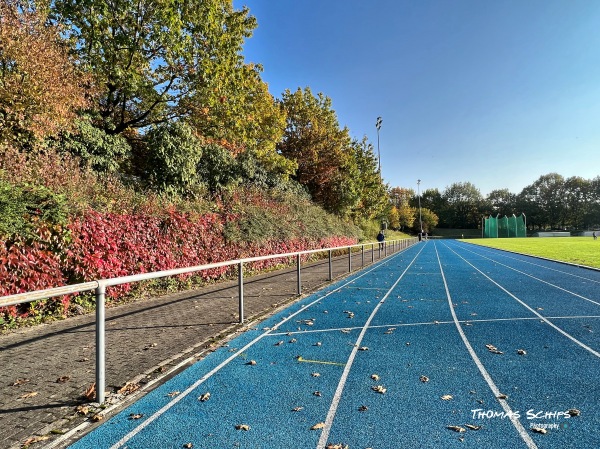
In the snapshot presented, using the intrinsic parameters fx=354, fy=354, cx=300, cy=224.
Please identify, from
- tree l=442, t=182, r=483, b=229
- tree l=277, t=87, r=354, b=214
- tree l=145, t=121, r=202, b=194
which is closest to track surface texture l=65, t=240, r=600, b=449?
tree l=145, t=121, r=202, b=194

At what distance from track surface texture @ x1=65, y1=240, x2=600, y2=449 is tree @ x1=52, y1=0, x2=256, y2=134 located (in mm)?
9375

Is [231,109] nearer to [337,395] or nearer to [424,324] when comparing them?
[424,324]

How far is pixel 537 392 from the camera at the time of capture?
134 inches

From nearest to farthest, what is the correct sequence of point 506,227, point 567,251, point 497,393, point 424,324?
point 497,393 < point 424,324 < point 567,251 < point 506,227

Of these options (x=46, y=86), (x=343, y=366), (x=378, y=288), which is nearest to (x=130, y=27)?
(x=46, y=86)

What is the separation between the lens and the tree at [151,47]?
34.6 ft

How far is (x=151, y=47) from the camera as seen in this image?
11.4m

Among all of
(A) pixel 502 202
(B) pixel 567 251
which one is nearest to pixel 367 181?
(B) pixel 567 251

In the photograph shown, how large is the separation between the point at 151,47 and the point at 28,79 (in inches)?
188

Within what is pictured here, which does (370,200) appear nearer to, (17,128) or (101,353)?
(17,128)

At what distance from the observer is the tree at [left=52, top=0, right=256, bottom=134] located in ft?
34.6

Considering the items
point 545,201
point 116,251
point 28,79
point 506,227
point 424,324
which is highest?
point 545,201

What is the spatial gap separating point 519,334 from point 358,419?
12.1ft

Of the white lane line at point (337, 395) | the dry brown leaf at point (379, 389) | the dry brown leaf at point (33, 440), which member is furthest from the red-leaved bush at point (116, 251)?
the dry brown leaf at point (379, 389)
